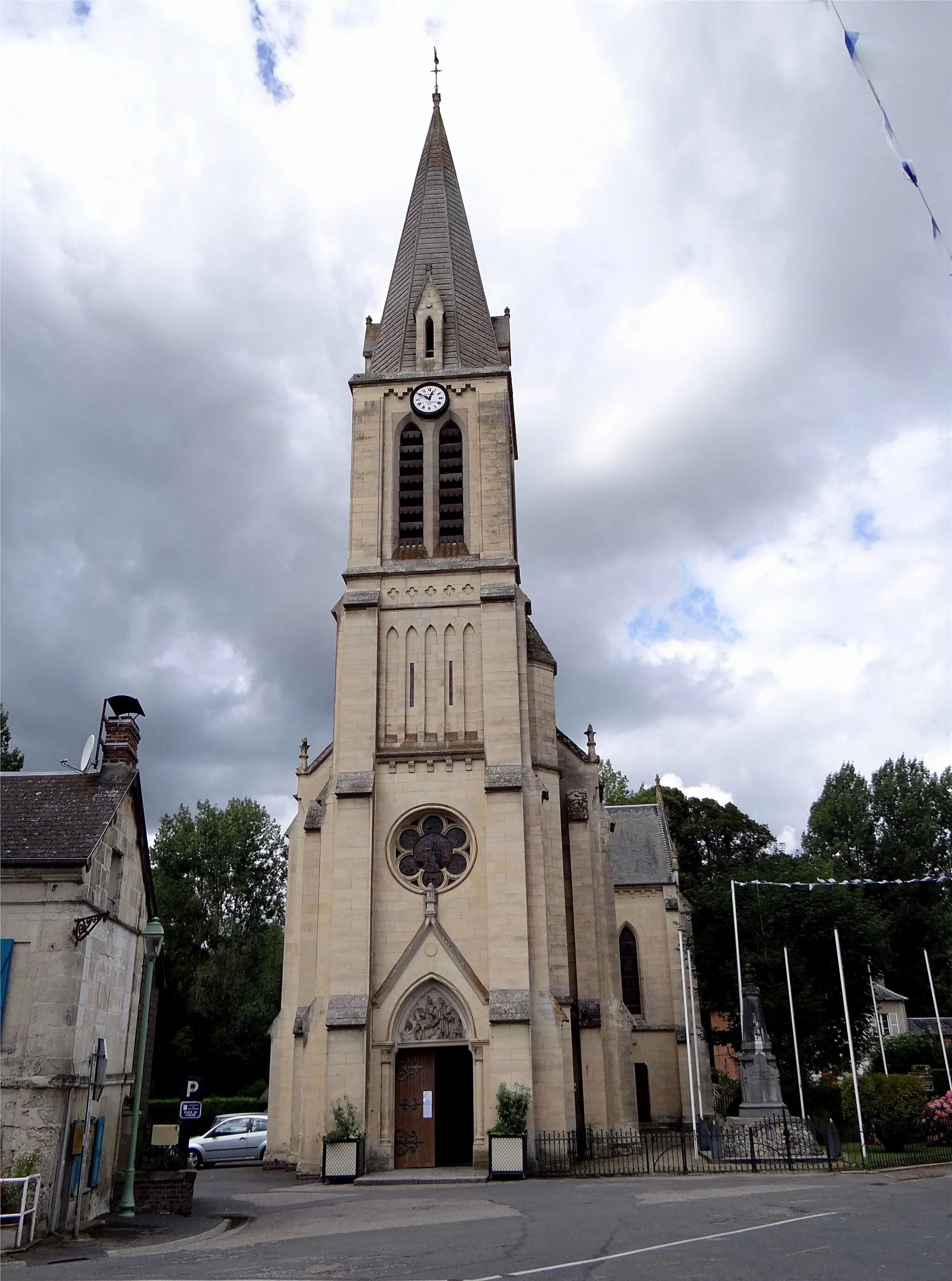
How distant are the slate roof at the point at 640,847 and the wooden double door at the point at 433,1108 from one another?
1678 centimetres

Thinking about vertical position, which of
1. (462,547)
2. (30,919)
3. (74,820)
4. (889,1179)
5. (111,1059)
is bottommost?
(889,1179)

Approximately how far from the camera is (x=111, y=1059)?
18031 millimetres

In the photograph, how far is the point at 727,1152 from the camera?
2494 centimetres

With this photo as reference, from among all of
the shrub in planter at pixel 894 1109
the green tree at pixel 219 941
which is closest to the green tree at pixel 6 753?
the green tree at pixel 219 941

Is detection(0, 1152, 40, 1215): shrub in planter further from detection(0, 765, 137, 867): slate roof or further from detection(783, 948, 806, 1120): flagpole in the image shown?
detection(783, 948, 806, 1120): flagpole

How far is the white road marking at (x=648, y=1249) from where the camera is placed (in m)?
9.74

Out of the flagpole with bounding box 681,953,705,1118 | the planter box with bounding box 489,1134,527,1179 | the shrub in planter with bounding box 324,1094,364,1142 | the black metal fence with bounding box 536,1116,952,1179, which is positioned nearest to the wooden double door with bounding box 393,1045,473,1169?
the shrub in planter with bounding box 324,1094,364,1142

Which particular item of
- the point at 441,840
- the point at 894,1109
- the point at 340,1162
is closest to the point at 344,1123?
the point at 340,1162

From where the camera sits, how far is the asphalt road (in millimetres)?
10164

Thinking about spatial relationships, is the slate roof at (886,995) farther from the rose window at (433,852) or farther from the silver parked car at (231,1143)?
the rose window at (433,852)

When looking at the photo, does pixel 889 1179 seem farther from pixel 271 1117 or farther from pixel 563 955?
pixel 271 1117

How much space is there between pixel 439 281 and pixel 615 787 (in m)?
33.9

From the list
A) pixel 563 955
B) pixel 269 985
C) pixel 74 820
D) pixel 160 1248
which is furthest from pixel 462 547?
pixel 269 985

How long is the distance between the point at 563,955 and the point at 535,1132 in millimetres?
4524
